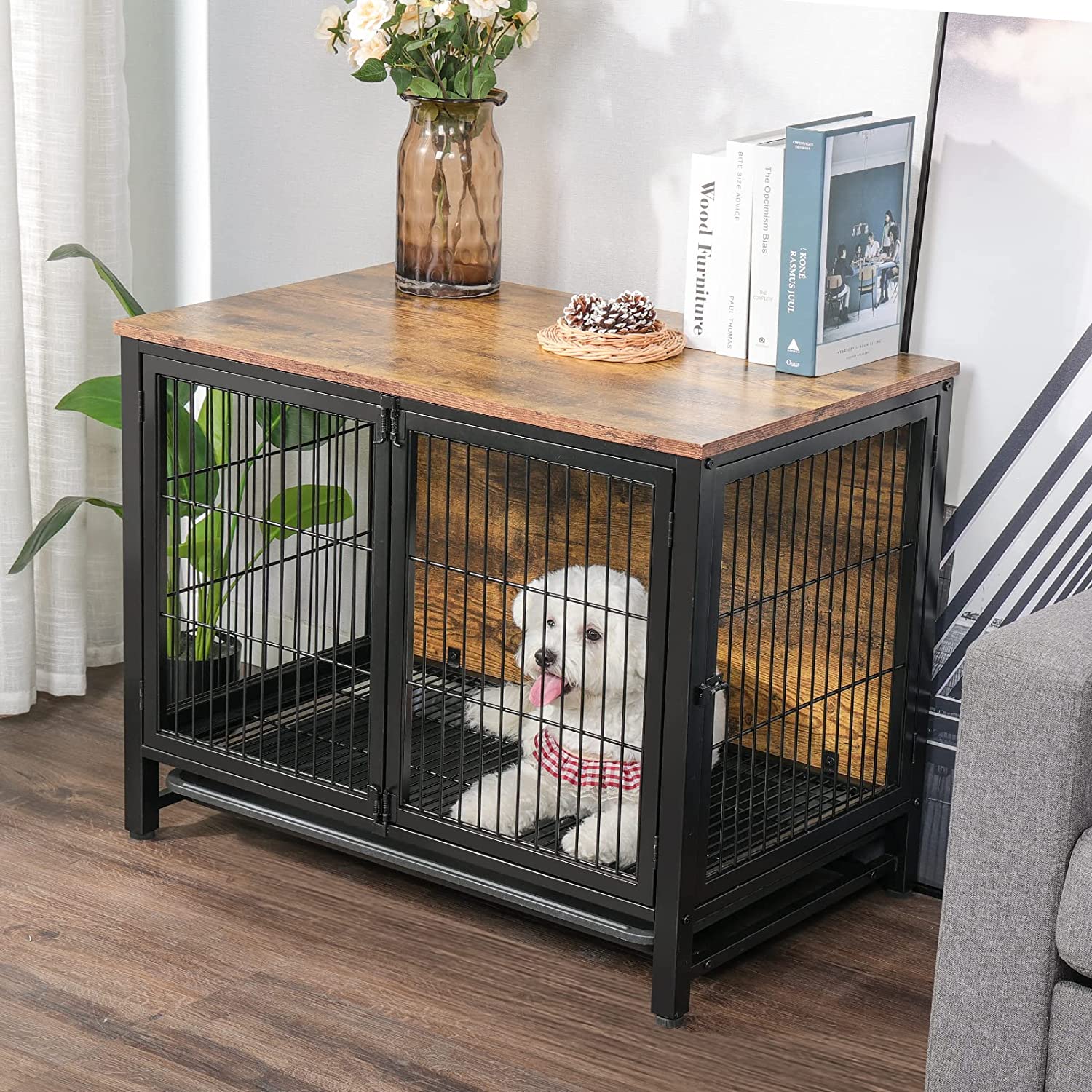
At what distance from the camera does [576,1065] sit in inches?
84.7

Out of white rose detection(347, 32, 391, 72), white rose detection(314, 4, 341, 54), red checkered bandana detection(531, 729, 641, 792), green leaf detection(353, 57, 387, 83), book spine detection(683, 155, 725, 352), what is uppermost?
white rose detection(314, 4, 341, 54)

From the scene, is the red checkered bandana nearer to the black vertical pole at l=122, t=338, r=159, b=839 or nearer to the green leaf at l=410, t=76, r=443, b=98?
the black vertical pole at l=122, t=338, r=159, b=839

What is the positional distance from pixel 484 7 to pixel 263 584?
948mm

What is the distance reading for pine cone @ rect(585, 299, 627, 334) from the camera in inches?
94.7

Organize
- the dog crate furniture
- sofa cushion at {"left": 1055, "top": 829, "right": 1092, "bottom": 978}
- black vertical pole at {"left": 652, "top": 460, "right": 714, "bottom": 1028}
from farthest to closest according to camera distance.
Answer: the dog crate furniture
black vertical pole at {"left": 652, "top": 460, "right": 714, "bottom": 1028}
sofa cushion at {"left": 1055, "top": 829, "right": 1092, "bottom": 978}

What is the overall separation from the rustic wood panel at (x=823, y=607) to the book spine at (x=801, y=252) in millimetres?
164

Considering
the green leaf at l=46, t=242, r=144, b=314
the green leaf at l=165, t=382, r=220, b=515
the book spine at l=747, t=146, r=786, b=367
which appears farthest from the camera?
the green leaf at l=46, t=242, r=144, b=314

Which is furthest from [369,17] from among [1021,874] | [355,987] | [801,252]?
[1021,874]

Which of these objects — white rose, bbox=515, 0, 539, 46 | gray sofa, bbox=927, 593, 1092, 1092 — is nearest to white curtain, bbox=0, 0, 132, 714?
white rose, bbox=515, 0, 539, 46

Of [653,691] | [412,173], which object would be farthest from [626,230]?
[653,691]

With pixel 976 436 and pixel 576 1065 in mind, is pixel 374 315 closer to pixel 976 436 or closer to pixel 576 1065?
pixel 976 436

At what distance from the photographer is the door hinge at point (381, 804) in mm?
2463

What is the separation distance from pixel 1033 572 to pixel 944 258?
0.48m

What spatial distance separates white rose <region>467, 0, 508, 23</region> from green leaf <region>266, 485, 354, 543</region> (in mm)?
750
